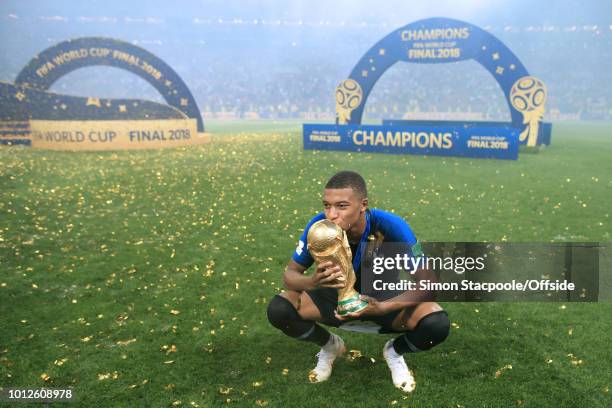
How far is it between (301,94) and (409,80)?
16308mm

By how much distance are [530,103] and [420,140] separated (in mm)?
6137

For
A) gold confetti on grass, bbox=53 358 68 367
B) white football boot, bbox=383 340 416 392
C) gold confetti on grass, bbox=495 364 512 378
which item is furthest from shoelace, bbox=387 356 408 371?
gold confetti on grass, bbox=53 358 68 367

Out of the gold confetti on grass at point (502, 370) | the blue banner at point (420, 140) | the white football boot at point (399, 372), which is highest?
the blue banner at point (420, 140)

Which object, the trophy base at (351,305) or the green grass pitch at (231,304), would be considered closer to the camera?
the trophy base at (351,305)

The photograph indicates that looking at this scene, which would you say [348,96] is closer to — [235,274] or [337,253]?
[235,274]

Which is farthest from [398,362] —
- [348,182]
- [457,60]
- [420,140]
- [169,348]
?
[457,60]

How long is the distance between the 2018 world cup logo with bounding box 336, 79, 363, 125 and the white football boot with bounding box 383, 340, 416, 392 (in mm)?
20370

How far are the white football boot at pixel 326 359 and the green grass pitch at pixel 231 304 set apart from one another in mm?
115

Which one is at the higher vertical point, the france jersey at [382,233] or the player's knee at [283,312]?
the france jersey at [382,233]

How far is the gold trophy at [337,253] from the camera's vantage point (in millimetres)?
2463

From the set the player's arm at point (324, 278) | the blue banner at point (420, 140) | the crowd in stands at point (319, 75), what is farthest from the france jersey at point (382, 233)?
the crowd in stands at point (319, 75)

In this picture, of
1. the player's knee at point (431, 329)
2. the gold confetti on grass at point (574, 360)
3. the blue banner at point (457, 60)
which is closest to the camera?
the player's knee at point (431, 329)

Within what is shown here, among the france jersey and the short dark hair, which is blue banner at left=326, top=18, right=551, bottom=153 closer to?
the france jersey

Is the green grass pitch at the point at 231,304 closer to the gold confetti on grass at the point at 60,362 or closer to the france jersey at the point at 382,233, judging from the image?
the gold confetti on grass at the point at 60,362
